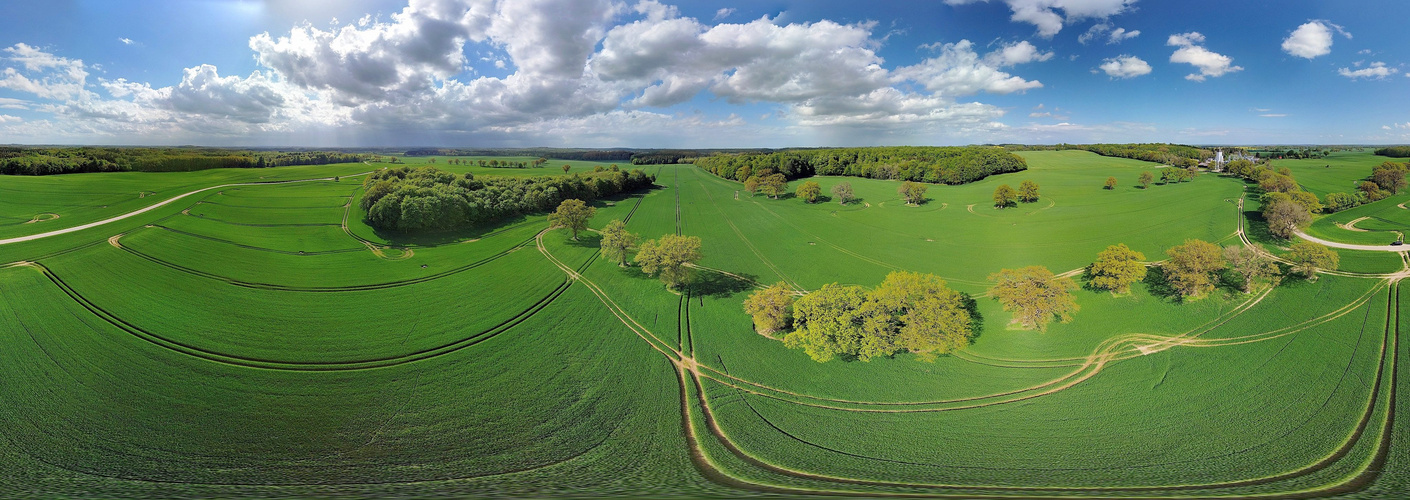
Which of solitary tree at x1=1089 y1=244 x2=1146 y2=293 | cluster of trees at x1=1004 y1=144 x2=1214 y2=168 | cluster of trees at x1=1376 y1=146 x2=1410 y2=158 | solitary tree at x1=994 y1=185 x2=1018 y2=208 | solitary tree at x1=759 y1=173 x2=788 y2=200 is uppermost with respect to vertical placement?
cluster of trees at x1=1004 y1=144 x2=1214 y2=168

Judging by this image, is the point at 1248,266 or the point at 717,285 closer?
the point at 1248,266

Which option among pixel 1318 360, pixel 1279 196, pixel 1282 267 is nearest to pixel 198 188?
pixel 1318 360

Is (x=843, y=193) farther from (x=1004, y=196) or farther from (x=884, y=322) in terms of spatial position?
(x=884, y=322)

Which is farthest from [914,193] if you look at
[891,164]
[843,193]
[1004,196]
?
[891,164]

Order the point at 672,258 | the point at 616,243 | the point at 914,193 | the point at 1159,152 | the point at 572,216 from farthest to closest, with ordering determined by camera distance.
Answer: the point at 1159,152 → the point at 914,193 → the point at 572,216 → the point at 616,243 → the point at 672,258

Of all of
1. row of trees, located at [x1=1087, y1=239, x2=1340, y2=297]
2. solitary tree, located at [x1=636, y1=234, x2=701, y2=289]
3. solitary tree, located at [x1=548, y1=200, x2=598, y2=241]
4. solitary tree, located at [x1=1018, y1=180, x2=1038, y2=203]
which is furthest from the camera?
solitary tree, located at [x1=1018, y1=180, x2=1038, y2=203]

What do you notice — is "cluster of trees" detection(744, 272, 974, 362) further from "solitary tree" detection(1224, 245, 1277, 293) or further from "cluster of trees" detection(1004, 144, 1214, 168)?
"cluster of trees" detection(1004, 144, 1214, 168)

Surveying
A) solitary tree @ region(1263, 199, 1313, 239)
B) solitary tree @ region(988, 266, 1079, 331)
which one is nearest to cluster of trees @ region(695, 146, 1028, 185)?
solitary tree @ region(1263, 199, 1313, 239)

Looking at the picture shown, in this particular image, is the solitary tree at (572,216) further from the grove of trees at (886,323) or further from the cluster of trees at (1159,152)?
the cluster of trees at (1159,152)
